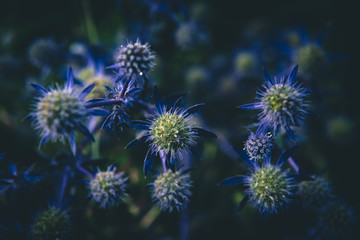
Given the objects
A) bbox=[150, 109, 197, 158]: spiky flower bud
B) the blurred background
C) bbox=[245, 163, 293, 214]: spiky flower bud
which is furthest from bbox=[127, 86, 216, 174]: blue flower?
bbox=[245, 163, 293, 214]: spiky flower bud

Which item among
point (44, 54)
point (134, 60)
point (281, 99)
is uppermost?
point (44, 54)

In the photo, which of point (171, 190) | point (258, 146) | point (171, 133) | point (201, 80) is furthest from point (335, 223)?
point (201, 80)

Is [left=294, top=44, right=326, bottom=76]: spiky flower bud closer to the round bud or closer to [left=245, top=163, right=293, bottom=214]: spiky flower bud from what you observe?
[left=245, top=163, right=293, bottom=214]: spiky flower bud

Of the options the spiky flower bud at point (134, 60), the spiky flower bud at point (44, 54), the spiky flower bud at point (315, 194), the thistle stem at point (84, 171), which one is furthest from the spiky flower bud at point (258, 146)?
the spiky flower bud at point (44, 54)

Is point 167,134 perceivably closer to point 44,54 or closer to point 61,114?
point 61,114

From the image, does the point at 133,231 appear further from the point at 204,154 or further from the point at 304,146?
the point at 304,146

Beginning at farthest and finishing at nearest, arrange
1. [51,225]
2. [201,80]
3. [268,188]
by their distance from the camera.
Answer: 1. [201,80]
2. [51,225]
3. [268,188]

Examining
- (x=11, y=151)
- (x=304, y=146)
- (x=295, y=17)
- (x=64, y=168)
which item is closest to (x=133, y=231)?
(x=64, y=168)
